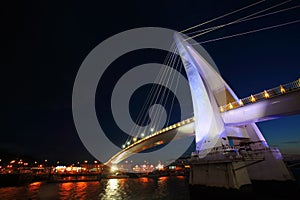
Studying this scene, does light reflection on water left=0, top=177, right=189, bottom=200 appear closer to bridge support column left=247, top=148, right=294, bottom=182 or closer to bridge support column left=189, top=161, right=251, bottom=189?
bridge support column left=189, top=161, right=251, bottom=189

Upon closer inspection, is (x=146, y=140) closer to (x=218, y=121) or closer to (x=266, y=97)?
(x=218, y=121)

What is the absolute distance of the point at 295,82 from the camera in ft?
56.9

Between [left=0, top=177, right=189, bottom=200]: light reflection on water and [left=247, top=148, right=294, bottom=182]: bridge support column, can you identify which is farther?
[left=0, top=177, right=189, bottom=200]: light reflection on water

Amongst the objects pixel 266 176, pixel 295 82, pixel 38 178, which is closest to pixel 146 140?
pixel 266 176

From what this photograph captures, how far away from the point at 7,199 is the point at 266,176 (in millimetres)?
29613

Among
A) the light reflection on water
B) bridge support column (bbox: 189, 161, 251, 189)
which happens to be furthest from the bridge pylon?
the light reflection on water

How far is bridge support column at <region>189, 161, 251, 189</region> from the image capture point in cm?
1417

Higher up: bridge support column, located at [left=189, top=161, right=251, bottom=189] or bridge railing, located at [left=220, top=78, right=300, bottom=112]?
bridge railing, located at [left=220, top=78, right=300, bottom=112]

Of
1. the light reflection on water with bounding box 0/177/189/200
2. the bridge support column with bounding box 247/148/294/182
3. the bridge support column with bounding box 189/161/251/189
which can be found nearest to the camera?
the bridge support column with bounding box 189/161/251/189

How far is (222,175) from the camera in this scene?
14.8m

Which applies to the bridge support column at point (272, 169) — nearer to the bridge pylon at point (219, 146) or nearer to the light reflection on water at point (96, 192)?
the bridge pylon at point (219, 146)

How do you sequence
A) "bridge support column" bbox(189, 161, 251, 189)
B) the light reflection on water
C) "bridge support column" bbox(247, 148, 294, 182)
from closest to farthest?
"bridge support column" bbox(189, 161, 251, 189), "bridge support column" bbox(247, 148, 294, 182), the light reflection on water

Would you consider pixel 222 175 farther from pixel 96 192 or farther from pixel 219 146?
pixel 96 192

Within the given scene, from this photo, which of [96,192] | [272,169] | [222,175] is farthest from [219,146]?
[96,192]
